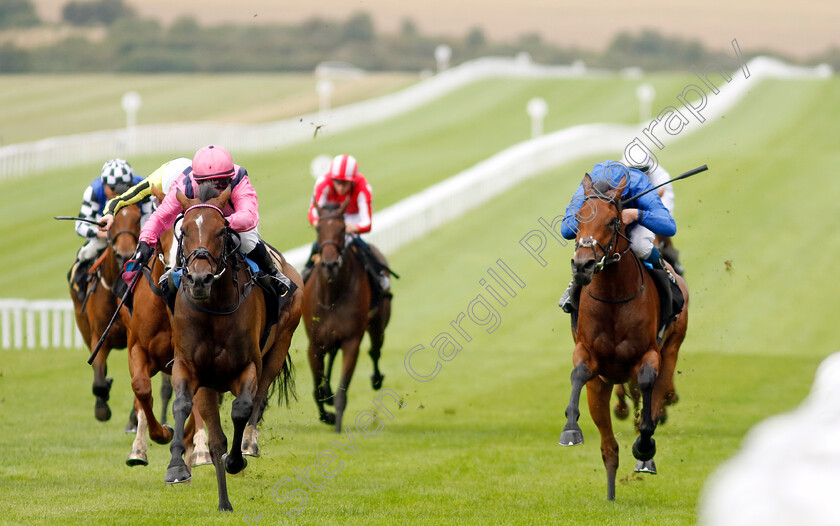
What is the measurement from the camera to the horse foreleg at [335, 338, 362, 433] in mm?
11266

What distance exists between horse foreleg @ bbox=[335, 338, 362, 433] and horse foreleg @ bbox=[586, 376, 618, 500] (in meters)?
3.66

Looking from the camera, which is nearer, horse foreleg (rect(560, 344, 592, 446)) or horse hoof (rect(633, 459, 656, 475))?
horse foreleg (rect(560, 344, 592, 446))

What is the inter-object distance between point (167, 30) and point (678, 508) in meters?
87.6

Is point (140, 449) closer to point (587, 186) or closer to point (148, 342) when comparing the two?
point (148, 342)

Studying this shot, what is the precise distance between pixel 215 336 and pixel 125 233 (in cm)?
261

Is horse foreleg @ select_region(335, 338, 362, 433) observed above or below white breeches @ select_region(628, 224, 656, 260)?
below

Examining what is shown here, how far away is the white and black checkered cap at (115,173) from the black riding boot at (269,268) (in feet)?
9.44

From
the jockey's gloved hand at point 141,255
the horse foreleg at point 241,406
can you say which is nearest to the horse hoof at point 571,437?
the horse foreleg at point 241,406

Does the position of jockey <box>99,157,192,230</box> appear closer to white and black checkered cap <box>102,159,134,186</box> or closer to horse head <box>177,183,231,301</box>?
white and black checkered cap <box>102,159,134,186</box>

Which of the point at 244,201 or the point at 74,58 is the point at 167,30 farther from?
the point at 244,201

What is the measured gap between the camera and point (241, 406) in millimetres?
7215

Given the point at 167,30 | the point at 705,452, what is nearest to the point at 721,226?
the point at 705,452

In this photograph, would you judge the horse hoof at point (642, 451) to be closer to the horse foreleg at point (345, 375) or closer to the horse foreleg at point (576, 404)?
the horse foreleg at point (576, 404)

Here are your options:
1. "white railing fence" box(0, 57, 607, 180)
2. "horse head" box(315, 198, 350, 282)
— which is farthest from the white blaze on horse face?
"white railing fence" box(0, 57, 607, 180)
